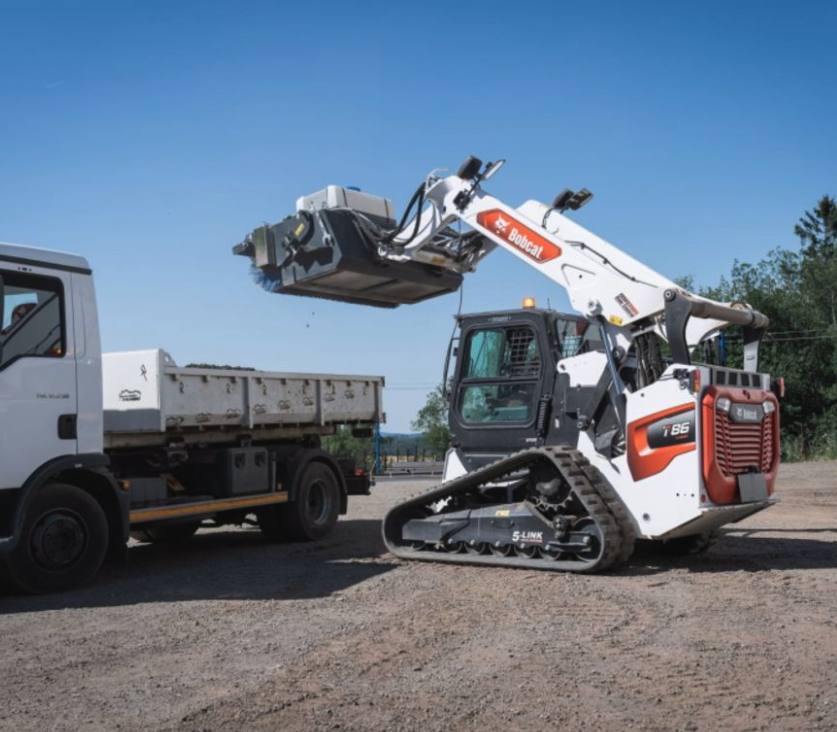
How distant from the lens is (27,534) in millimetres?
8133

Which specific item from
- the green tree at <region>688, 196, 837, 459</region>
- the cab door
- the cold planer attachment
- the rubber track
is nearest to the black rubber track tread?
the rubber track

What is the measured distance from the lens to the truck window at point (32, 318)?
807 centimetres

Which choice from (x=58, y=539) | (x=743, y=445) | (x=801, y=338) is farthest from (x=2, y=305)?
(x=801, y=338)

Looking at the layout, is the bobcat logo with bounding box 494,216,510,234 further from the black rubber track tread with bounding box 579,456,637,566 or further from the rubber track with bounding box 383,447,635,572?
the black rubber track tread with bounding box 579,456,637,566

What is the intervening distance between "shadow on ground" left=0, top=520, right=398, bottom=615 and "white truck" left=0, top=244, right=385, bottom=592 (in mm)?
334

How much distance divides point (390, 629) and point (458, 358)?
4.21 meters

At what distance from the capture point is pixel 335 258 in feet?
34.1

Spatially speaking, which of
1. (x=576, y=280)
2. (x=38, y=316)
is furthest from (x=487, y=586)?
(x=38, y=316)

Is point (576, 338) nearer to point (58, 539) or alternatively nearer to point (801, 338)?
point (58, 539)

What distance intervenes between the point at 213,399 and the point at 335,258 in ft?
6.82

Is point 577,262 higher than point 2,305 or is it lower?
higher

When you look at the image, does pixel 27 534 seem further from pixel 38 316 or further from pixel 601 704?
pixel 601 704

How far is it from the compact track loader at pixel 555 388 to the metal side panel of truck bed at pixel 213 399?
132 centimetres

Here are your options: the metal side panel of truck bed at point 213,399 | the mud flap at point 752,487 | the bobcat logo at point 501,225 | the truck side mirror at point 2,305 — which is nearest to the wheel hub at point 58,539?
the metal side panel of truck bed at point 213,399
